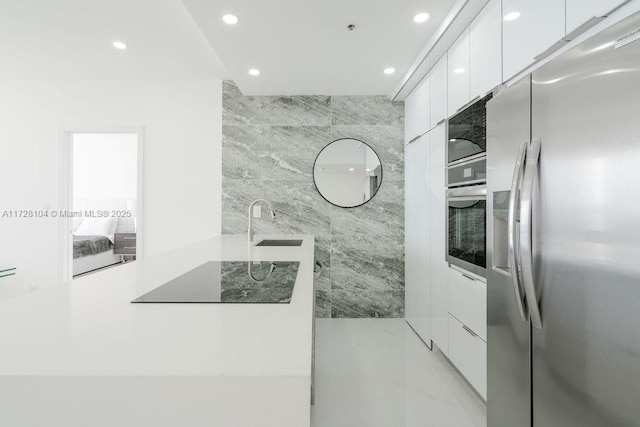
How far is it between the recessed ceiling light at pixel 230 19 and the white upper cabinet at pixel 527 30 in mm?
1529

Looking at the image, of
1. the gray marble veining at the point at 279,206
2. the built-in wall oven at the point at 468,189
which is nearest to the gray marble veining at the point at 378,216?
the gray marble veining at the point at 279,206

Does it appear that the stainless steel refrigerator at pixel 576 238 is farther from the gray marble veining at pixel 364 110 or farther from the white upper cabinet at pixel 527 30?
the gray marble veining at pixel 364 110

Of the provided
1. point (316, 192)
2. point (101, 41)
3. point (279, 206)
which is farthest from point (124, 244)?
point (316, 192)

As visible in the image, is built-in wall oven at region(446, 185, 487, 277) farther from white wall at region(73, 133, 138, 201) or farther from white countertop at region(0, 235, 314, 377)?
white wall at region(73, 133, 138, 201)

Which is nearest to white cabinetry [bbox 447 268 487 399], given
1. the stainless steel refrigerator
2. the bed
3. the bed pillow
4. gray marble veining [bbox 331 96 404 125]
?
the stainless steel refrigerator

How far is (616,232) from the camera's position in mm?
835

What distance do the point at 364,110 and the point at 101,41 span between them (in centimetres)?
244

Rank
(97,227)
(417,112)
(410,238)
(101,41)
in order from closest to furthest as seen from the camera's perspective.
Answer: (101,41)
(417,112)
(410,238)
(97,227)

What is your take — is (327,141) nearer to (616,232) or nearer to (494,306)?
(494,306)

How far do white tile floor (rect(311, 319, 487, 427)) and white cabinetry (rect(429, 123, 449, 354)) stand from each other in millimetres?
254

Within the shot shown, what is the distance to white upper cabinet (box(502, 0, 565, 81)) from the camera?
4.46ft

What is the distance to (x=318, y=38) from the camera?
2.40 metres

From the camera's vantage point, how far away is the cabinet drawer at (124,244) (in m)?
6.35

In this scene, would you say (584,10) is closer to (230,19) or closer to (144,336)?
(144,336)
